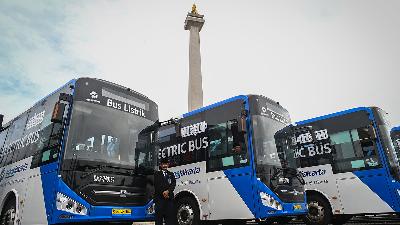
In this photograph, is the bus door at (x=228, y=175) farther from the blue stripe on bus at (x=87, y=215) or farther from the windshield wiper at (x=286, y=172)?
the blue stripe on bus at (x=87, y=215)

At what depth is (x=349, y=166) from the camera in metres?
9.19

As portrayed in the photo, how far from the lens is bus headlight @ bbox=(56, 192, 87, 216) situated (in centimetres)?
529

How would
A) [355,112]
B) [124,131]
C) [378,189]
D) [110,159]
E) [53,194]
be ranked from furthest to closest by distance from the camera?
[355,112] → [378,189] → [124,131] → [110,159] → [53,194]

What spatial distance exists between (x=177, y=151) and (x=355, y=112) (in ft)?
17.5

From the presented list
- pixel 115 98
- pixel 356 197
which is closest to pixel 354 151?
pixel 356 197

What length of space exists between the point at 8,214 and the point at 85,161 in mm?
2764

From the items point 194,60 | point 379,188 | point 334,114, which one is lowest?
point 379,188

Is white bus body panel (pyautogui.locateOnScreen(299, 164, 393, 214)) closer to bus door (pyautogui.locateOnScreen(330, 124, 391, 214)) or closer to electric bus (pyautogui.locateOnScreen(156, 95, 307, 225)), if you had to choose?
bus door (pyautogui.locateOnScreen(330, 124, 391, 214))

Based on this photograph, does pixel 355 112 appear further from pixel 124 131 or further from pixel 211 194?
pixel 124 131

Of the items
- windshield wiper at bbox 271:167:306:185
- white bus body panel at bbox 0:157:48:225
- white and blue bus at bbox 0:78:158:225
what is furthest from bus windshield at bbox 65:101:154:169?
windshield wiper at bbox 271:167:306:185

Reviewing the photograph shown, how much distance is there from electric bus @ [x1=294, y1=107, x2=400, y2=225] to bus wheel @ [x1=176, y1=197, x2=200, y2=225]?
3455 mm

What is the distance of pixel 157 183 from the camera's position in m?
6.28

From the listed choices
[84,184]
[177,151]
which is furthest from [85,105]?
[177,151]

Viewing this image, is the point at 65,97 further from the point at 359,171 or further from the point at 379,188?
the point at 379,188
